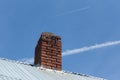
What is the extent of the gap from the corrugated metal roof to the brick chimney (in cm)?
35

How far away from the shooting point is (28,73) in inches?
472

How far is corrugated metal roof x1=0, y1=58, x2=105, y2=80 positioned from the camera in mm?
11195

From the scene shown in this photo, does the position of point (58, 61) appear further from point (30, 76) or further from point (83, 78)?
point (30, 76)

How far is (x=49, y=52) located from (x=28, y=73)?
2.14 meters

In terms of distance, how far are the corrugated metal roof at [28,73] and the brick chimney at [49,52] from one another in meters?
0.35

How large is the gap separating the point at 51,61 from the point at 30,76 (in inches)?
86.4

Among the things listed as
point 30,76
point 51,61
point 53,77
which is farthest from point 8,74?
point 51,61

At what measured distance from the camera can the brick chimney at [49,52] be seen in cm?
1369

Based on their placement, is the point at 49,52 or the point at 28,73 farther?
the point at 49,52

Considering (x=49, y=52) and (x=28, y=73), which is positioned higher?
(x=49, y=52)

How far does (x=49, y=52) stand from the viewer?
46.0ft

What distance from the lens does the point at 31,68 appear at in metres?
13.0

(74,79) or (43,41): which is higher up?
(43,41)

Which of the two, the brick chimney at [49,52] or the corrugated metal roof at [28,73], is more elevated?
the brick chimney at [49,52]
